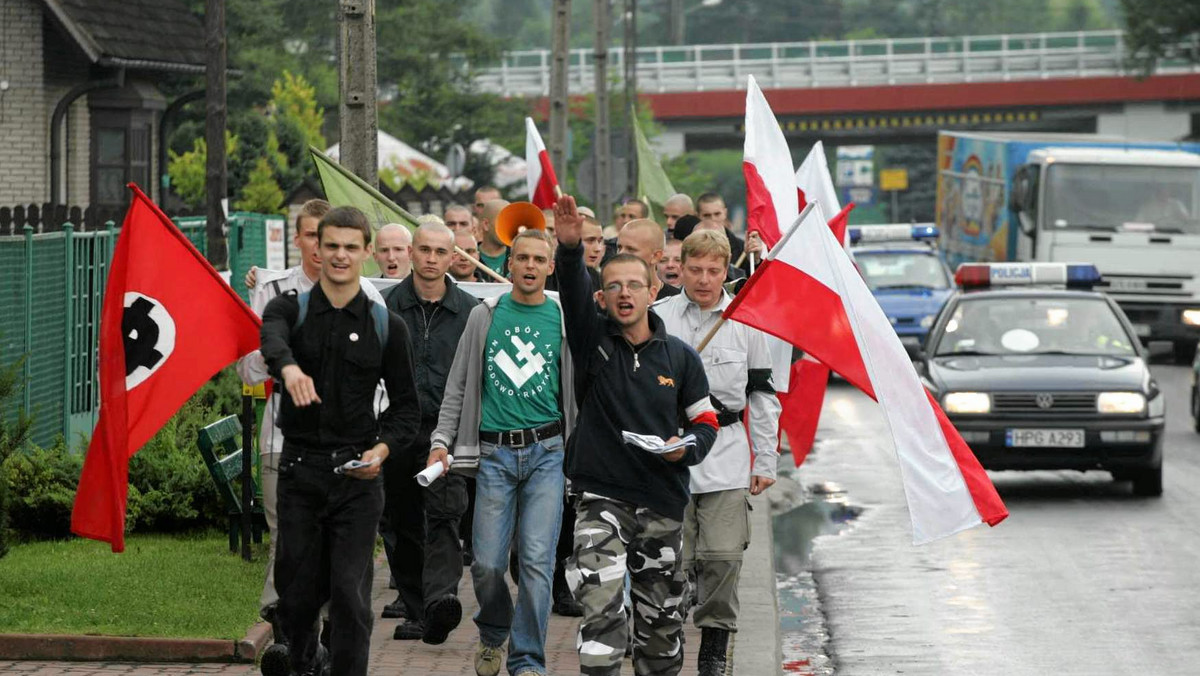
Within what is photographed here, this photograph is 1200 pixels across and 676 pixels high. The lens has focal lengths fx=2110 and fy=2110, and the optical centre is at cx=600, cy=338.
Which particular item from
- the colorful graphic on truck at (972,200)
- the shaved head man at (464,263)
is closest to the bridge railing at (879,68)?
the colorful graphic on truck at (972,200)

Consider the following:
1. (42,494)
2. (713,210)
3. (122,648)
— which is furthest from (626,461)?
(713,210)

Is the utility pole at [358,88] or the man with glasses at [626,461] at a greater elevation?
the utility pole at [358,88]

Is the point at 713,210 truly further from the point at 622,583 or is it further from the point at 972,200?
the point at 972,200

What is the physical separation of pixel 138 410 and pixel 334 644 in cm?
138

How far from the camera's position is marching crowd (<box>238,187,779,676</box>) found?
7.35 metres

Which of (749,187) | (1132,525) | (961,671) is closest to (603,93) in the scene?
(1132,525)

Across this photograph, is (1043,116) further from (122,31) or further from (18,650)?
(18,650)

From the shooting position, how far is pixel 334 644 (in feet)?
24.3

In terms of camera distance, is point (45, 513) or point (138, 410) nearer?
point (138, 410)

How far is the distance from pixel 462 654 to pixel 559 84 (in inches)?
690

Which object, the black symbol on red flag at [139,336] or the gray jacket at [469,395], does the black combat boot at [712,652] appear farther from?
the black symbol on red flag at [139,336]

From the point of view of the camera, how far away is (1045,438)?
15445 millimetres

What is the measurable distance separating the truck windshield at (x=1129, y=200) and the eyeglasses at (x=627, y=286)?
24.7 metres

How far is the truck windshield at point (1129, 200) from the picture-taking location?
3161cm
